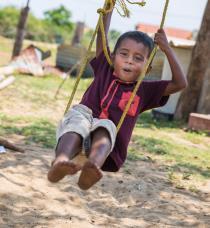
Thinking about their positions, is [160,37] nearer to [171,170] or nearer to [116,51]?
[116,51]

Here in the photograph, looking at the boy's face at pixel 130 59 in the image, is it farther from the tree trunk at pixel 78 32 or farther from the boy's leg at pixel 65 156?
the tree trunk at pixel 78 32

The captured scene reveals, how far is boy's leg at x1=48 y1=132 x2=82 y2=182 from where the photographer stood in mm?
2980

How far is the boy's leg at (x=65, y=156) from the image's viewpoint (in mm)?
2980

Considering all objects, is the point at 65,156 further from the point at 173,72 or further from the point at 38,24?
the point at 38,24

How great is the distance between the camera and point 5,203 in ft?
16.4

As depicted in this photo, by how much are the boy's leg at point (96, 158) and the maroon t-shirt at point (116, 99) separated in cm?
25

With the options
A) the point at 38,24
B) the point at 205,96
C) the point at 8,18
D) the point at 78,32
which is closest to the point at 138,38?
the point at 205,96

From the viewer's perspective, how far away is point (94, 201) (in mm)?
5594

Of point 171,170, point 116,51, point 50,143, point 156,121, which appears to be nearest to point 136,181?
point 171,170

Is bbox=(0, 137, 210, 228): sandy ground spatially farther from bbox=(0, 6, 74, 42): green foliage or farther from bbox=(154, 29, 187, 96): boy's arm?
bbox=(0, 6, 74, 42): green foliage

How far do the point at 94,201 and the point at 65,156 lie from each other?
2601mm

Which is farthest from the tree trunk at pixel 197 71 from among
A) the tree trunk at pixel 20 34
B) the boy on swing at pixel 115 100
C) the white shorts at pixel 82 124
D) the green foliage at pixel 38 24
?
the green foliage at pixel 38 24

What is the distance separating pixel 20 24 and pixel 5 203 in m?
14.6

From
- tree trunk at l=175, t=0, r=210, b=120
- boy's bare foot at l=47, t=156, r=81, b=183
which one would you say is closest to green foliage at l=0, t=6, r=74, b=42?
tree trunk at l=175, t=0, r=210, b=120
